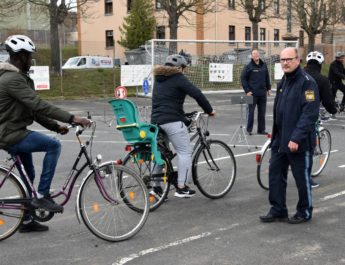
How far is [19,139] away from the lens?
507 cm

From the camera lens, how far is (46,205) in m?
5.17

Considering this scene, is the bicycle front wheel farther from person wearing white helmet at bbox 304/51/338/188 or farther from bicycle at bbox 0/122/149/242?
Result: person wearing white helmet at bbox 304/51/338/188

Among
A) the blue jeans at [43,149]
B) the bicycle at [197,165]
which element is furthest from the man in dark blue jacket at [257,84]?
the blue jeans at [43,149]

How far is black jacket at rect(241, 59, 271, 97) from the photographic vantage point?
12742 millimetres

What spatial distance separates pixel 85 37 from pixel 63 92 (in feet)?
99.7

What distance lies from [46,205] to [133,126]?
1323 millimetres

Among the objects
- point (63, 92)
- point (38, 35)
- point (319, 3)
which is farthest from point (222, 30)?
point (63, 92)

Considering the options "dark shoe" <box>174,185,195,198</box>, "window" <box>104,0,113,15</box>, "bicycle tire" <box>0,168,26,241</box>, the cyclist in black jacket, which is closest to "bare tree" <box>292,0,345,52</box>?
"window" <box>104,0,113,15</box>

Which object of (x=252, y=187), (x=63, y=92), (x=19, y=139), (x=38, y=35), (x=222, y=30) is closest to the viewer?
(x=19, y=139)

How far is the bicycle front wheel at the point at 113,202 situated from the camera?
200 inches

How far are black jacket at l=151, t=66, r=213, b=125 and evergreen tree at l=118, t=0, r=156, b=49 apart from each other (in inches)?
1458

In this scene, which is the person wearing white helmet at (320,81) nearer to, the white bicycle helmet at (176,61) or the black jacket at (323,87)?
the black jacket at (323,87)

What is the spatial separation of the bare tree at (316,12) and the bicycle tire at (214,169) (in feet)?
105

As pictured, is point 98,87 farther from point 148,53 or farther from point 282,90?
point 282,90
